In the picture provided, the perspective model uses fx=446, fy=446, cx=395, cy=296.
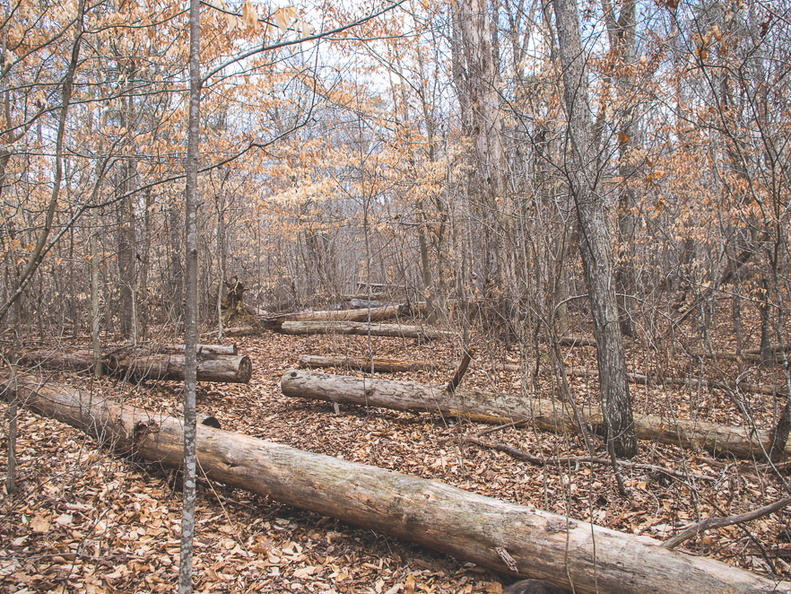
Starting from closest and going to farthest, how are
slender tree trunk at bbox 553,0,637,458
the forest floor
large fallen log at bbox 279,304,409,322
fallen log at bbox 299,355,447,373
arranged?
1. the forest floor
2. slender tree trunk at bbox 553,0,637,458
3. fallen log at bbox 299,355,447,373
4. large fallen log at bbox 279,304,409,322

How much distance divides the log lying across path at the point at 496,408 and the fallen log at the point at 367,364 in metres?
1.18

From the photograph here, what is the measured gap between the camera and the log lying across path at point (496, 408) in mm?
4410

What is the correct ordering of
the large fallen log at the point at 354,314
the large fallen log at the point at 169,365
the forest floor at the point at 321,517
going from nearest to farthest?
1. the forest floor at the point at 321,517
2. the large fallen log at the point at 169,365
3. the large fallen log at the point at 354,314

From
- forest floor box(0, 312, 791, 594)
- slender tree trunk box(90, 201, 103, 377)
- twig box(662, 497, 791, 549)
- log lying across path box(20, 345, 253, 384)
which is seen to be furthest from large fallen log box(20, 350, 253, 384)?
twig box(662, 497, 791, 549)

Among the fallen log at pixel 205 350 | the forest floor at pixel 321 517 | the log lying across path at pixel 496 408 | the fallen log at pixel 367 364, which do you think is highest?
the fallen log at pixel 205 350

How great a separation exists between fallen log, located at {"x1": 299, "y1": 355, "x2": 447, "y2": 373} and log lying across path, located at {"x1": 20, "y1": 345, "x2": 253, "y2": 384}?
1.53 metres

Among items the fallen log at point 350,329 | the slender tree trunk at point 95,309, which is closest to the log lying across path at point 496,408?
the slender tree trunk at point 95,309

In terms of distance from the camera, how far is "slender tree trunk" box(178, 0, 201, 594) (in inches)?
89.1

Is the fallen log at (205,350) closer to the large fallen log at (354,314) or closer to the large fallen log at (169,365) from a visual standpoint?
the large fallen log at (169,365)

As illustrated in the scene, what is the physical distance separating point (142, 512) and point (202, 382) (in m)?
3.34

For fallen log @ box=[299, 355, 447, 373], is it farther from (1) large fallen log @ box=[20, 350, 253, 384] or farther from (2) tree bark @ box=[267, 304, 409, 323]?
(2) tree bark @ box=[267, 304, 409, 323]

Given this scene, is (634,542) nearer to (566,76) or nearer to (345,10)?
(566,76)

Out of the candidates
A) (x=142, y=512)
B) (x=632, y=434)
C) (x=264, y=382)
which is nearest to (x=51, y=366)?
(x=264, y=382)

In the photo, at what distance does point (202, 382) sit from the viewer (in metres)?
6.77
